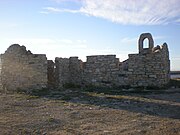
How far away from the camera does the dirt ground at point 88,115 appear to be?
793cm

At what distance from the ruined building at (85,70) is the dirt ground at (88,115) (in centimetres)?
291

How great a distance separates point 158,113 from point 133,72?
7666 millimetres

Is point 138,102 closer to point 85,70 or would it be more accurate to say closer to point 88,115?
point 88,115

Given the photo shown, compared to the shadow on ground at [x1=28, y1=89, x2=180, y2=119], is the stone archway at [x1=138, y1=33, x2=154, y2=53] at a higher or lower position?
higher

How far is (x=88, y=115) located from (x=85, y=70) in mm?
9214

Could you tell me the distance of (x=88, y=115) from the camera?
32.1 ft

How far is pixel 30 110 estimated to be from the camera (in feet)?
35.4

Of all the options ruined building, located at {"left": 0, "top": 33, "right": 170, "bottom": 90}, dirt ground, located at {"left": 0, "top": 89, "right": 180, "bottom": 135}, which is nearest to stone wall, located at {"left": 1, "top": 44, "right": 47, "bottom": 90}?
ruined building, located at {"left": 0, "top": 33, "right": 170, "bottom": 90}

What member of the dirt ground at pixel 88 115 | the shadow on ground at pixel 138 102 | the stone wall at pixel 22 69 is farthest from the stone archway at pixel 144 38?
the stone wall at pixel 22 69

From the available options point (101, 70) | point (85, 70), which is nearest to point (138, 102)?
point (101, 70)

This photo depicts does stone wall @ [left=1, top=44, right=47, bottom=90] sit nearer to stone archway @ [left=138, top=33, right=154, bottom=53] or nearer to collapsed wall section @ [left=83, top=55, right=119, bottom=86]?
collapsed wall section @ [left=83, top=55, right=119, bottom=86]

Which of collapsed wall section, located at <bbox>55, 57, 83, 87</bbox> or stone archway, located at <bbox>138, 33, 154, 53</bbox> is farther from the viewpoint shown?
stone archway, located at <bbox>138, 33, 154, 53</bbox>

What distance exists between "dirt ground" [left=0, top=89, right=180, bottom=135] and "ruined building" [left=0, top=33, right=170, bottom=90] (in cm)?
291

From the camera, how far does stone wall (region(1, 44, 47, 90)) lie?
16.6 meters
